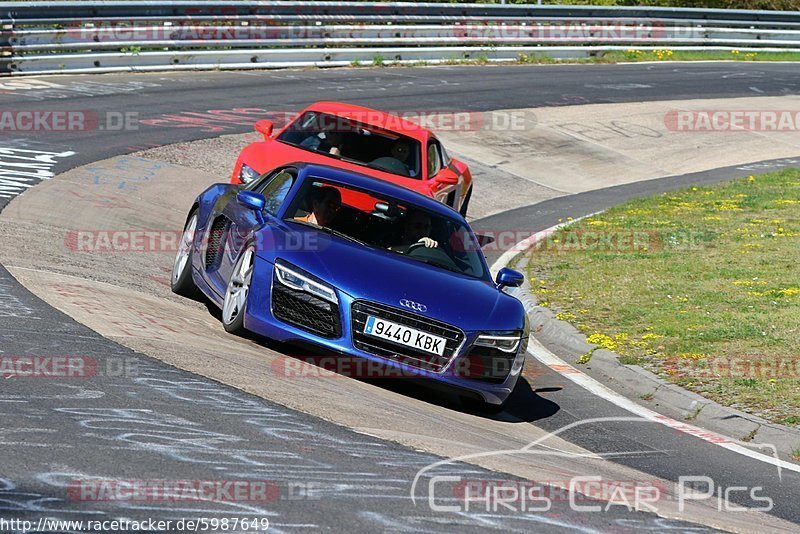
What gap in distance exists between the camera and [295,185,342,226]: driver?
950cm

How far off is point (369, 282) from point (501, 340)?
103 centimetres

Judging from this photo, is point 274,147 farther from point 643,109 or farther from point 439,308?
point 643,109

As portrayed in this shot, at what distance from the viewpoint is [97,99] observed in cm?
2148

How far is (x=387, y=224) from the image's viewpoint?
9578 millimetres

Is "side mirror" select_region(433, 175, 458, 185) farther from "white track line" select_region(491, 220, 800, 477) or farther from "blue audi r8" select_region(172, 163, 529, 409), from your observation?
"blue audi r8" select_region(172, 163, 529, 409)

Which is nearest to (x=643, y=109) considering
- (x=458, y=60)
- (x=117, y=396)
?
(x=458, y=60)

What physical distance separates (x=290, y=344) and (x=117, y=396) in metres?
2.00

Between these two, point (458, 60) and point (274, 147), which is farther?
point (458, 60)

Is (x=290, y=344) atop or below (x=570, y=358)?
atop

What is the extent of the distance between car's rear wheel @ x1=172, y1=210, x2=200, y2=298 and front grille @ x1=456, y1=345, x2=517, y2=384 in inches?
119

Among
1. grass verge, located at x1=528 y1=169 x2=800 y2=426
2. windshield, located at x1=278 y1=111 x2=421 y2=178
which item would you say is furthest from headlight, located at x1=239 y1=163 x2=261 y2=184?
grass verge, located at x1=528 y1=169 x2=800 y2=426

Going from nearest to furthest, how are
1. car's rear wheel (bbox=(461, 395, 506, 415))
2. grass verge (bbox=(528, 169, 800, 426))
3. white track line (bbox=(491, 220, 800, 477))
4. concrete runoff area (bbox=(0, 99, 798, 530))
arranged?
1. concrete runoff area (bbox=(0, 99, 798, 530))
2. white track line (bbox=(491, 220, 800, 477))
3. car's rear wheel (bbox=(461, 395, 506, 415))
4. grass verge (bbox=(528, 169, 800, 426))

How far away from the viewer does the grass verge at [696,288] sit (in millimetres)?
9984

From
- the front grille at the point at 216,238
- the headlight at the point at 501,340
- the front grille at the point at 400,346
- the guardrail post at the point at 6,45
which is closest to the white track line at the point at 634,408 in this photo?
the headlight at the point at 501,340
